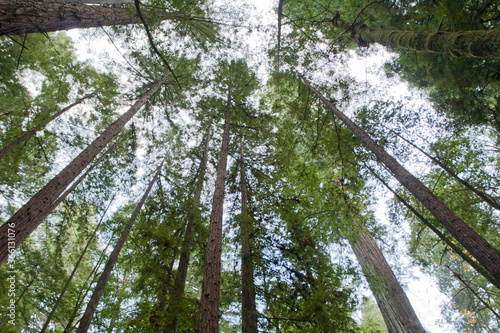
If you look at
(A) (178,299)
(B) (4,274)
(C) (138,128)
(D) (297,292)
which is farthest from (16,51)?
(D) (297,292)

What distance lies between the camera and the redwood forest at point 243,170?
4.11 meters

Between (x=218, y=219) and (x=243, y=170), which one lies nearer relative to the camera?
(x=218, y=219)

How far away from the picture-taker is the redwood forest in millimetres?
4109

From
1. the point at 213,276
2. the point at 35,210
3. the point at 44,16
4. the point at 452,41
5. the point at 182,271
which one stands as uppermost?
the point at 44,16

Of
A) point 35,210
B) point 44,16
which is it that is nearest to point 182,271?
point 35,210

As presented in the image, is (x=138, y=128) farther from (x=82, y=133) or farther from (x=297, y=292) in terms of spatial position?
(x=297, y=292)

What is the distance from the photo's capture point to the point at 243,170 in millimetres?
6977

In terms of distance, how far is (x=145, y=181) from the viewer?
813 cm

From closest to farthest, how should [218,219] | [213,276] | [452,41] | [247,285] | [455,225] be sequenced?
1. [455,225]
2. [213,276]
3. [452,41]
4. [247,285]
5. [218,219]

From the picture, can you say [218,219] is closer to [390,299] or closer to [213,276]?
[213,276]

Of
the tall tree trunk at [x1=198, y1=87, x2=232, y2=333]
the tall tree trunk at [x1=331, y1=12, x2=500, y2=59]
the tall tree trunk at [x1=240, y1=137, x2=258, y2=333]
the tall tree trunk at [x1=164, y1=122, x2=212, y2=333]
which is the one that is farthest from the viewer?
the tall tree trunk at [x1=164, y1=122, x2=212, y2=333]

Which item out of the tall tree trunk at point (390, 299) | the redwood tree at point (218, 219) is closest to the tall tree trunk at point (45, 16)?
the redwood tree at point (218, 219)

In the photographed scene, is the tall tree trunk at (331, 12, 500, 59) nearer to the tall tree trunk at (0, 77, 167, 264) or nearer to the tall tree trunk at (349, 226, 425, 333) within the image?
the tall tree trunk at (349, 226, 425, 333)

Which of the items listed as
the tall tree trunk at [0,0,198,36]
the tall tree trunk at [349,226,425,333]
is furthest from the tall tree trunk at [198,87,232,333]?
the tall tree trunk at [0,0,198,36]
